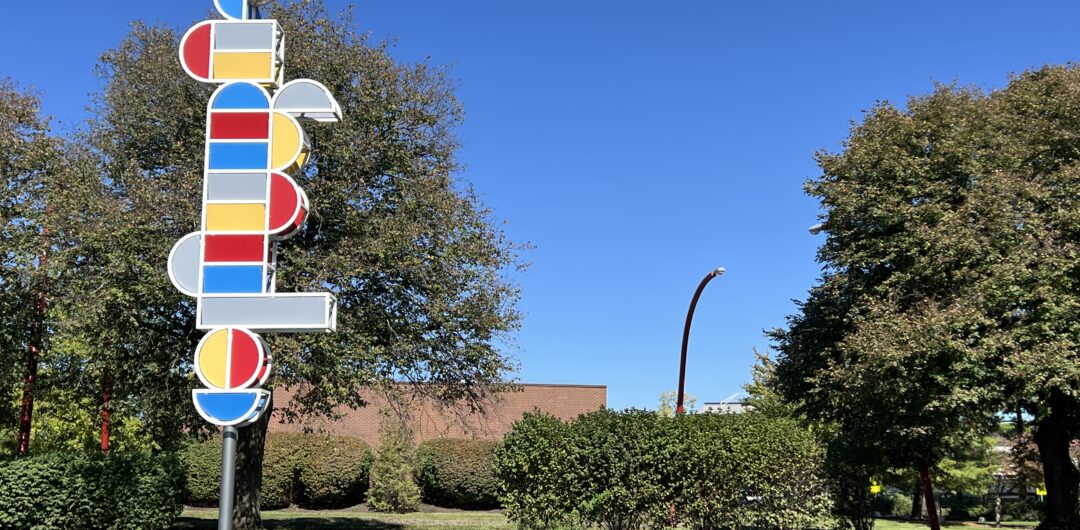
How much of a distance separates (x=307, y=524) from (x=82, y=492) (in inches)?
326

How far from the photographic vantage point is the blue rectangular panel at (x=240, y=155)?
596 cm

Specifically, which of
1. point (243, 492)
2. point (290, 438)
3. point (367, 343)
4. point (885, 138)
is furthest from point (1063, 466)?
point (290, 438)

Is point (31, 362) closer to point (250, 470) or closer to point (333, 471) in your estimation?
point (250, 470)

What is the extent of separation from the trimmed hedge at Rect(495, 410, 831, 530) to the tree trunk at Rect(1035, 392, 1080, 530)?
317 inches

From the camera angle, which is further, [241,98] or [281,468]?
[281,468]

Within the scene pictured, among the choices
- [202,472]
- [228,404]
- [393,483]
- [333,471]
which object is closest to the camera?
[228,404]

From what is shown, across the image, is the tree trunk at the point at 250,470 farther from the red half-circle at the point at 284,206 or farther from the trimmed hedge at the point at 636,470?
the red half-circle at the point at 284,206

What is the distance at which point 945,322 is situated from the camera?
17.0 meters

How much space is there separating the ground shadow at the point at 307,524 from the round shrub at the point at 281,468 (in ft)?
23.4

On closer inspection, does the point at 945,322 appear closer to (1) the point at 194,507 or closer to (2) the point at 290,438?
(2) the point at 290,438

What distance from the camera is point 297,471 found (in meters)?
31.8

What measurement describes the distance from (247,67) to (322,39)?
11549mm

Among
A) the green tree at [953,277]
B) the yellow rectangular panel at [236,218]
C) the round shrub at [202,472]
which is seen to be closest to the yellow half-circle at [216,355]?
the yellow rectangular panel at [236,218]

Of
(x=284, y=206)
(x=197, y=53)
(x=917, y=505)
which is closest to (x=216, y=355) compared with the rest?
(x=284, y=206)
